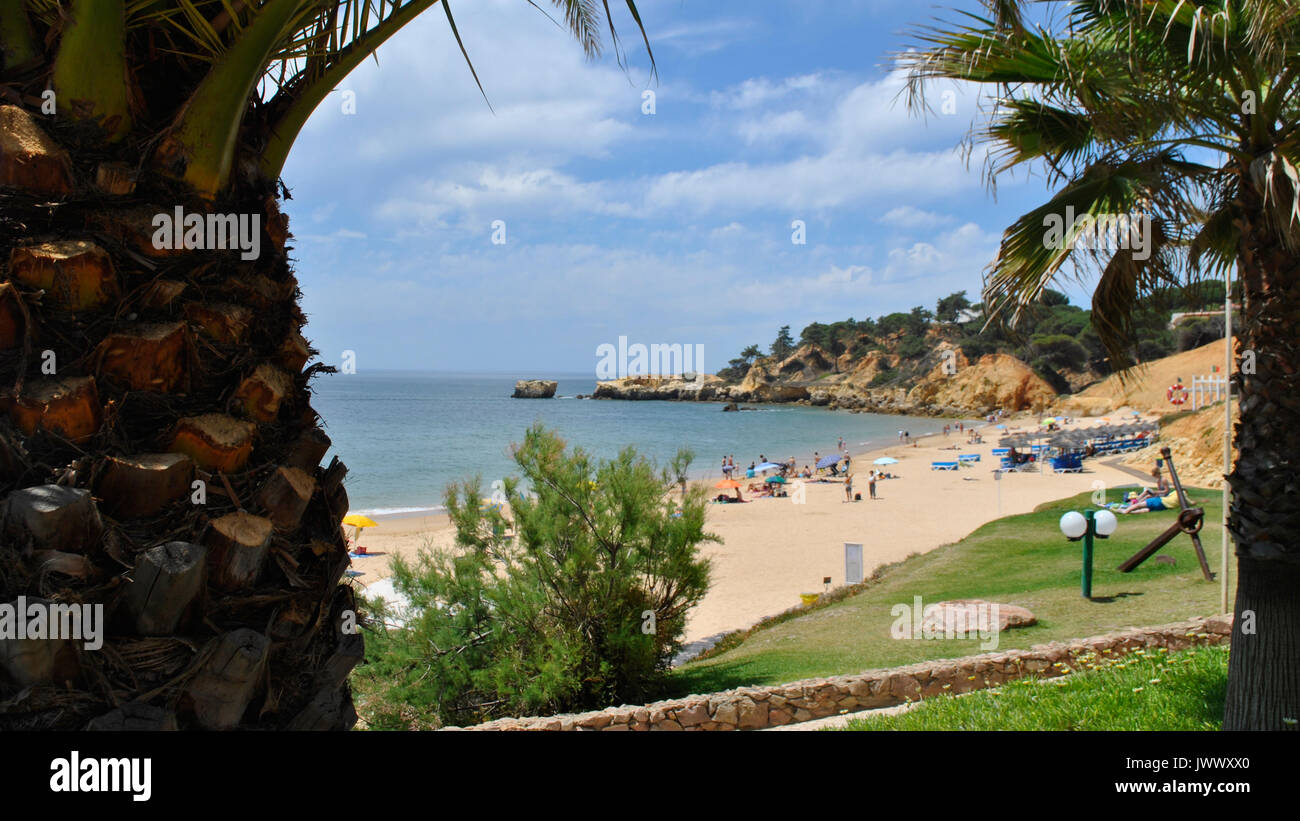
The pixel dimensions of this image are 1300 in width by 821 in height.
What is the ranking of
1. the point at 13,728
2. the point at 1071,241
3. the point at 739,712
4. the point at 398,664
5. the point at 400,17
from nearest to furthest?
the point at 13,728 < the point at 400,17 < the point at 1071,241 < the point at 739,712 < the point at 398,664

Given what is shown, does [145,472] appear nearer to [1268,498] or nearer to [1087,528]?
[1268,498]

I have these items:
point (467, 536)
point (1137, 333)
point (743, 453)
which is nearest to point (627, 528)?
point (467, 536)

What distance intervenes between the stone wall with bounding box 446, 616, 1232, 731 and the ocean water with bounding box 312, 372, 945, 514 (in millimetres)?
19309

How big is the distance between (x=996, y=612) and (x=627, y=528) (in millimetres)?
4787

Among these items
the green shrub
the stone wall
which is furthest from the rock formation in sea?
the stone wall

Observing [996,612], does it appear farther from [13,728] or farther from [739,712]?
[13,728]

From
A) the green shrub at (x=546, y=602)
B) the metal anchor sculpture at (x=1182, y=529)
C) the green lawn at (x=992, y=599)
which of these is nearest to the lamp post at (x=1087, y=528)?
the green lawn at (x=992, y=599)

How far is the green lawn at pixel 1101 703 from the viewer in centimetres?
457

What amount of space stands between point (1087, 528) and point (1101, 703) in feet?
20.3

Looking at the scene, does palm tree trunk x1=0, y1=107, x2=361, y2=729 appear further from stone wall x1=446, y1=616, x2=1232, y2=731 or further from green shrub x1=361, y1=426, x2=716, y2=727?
green shrub x1=361, y1=426, x2=716, y2=727

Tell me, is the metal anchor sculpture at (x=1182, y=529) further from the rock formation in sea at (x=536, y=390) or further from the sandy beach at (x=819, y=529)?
the rock formation in sea at (x=536, y=390)

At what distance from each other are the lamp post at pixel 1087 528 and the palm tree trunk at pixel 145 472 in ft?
34.5
